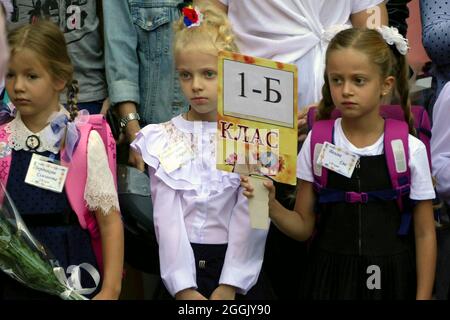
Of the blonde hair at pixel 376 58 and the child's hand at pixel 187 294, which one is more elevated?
the blonde hair at pixel 376 58

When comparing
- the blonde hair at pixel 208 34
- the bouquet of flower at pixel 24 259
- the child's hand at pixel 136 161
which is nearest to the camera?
the bouquet of flower at pixel 24 259

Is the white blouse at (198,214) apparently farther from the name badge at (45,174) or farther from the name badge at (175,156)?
the name badge at (45,174)

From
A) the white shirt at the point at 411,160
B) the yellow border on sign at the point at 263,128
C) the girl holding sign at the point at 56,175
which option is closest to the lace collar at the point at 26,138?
the girl holding sign at the point at 56,175

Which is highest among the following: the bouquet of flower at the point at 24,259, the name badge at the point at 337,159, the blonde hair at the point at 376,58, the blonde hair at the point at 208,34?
the blonde hair at the point at 208,34

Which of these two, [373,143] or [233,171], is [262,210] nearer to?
→ [233,171]

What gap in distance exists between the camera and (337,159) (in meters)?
4.28

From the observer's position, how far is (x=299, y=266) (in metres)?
4.71

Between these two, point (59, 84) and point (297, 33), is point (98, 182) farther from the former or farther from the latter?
point (297, 33)

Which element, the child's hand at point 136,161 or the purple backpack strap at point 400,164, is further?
the child's hand at point 136,161

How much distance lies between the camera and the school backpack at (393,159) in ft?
13.9

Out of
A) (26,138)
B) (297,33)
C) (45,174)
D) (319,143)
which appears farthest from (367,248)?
(26,138)

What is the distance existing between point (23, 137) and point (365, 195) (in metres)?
1.34

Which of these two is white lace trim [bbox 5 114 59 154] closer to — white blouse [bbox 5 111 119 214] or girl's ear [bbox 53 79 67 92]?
white blouse [bbox 5 111 119 214]

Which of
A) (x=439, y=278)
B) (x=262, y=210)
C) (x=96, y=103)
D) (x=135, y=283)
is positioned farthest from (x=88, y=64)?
(x=439, y=278)
